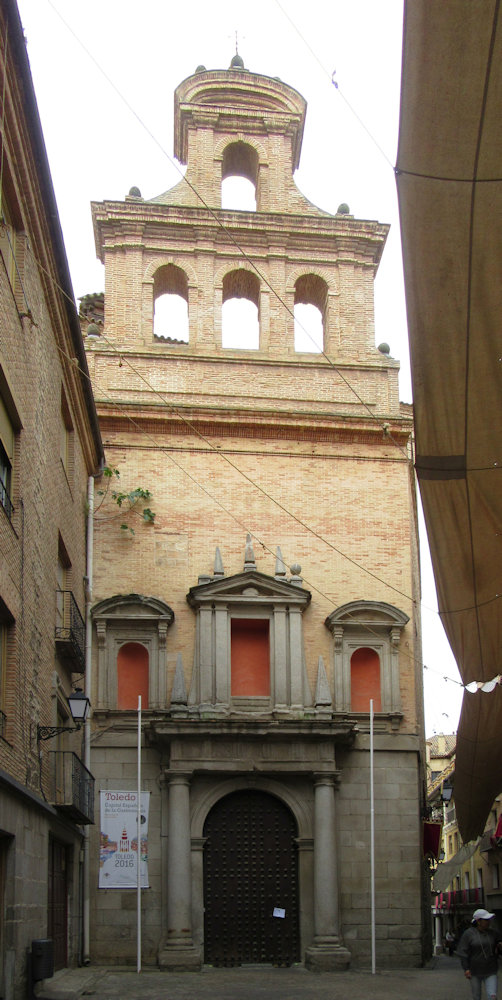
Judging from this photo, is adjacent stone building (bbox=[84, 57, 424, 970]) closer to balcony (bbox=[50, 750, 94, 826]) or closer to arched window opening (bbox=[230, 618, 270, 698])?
arched window opening (bbox=[230, 618, 270, 698])

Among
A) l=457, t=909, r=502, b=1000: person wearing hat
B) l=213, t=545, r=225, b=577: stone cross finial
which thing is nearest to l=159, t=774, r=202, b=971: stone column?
l=213, t=545, r=225, b=577: stone cross finial

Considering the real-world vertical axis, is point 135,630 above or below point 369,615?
below

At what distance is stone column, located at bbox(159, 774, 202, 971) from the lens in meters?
19.5

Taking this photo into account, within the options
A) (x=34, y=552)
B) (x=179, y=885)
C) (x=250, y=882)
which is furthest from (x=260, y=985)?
(x=34, y=552)

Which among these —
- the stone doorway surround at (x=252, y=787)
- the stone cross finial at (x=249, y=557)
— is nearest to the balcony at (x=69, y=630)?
the stone doorway surround at (x=252, y=787)

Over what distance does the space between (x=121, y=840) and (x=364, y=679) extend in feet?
17.9

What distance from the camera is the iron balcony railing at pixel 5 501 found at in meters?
12.6

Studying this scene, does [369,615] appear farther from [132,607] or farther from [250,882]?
[250,882]

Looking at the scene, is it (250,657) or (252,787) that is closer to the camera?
(252,787)

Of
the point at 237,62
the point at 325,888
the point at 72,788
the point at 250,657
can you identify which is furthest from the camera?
the point at 237,62

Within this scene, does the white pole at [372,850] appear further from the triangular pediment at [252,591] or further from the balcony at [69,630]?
the balcony at [69,630]

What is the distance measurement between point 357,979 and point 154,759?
5.25 metres

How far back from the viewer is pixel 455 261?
6156mm

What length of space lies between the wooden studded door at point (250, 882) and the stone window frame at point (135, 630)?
255cm
